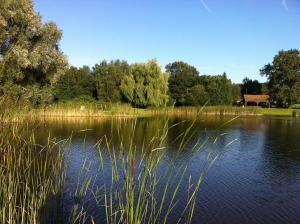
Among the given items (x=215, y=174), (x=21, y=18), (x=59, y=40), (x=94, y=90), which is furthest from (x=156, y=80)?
(x=215, y=174)

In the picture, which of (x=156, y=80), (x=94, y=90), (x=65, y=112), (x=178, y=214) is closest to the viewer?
(x=178, y=214)

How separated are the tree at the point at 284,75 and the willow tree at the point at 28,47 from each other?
5626cm

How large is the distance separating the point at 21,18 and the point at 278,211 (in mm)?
15196

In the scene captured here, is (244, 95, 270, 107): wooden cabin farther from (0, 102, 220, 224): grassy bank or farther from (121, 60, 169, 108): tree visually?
(0, 102, 220, 224): grassy bank

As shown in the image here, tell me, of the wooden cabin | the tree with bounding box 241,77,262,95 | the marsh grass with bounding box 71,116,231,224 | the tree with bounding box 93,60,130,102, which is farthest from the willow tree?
the tree with bounding box 241,77,262,95

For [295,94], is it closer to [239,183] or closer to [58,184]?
[239,183]

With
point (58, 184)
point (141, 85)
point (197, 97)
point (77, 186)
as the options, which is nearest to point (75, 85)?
point (141, 85)

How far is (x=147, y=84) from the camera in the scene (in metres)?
46.2

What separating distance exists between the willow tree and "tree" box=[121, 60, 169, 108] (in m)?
23.2

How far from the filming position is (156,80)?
46000 millimetres

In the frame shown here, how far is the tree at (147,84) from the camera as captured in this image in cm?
4494

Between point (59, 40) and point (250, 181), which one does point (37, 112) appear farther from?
point (59, 40)

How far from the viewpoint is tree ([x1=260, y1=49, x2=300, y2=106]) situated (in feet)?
223

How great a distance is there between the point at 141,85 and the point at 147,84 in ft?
3.34
